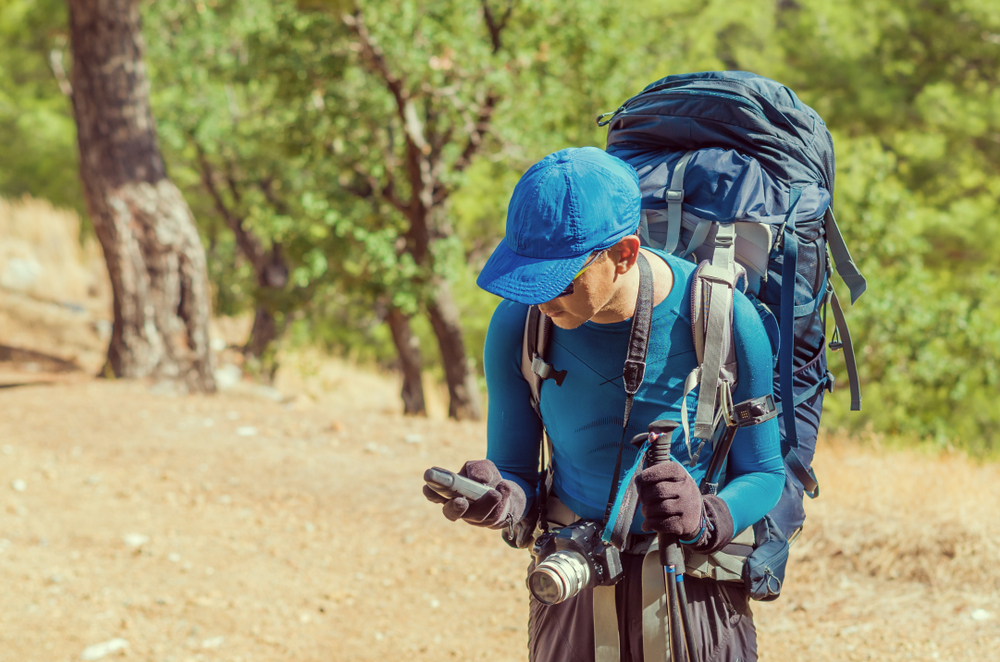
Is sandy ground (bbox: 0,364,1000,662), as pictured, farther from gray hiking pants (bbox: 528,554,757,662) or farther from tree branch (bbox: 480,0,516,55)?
tree branch (bbox: 480,0,516,55)

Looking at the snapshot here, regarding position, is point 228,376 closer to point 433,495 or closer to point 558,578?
point 433,495

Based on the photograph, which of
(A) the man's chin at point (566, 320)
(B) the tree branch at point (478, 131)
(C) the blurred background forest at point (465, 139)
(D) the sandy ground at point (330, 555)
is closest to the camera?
(A) the man's chin at point (566, 320)

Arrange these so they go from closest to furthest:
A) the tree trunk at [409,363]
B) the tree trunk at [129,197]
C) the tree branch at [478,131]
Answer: the tree trunk at [129,197], the tree branch at [478,131], the tree trunk at [409,363]

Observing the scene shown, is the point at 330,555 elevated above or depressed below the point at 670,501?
below

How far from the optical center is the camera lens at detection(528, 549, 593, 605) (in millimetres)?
1550

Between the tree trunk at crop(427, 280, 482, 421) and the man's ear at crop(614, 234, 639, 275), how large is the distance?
819 cm

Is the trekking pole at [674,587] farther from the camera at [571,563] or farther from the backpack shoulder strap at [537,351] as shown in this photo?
the backpack shoulder strap at [537,351]

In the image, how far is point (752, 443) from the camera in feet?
5.50

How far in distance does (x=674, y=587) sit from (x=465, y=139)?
868cm

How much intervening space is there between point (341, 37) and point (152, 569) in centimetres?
575

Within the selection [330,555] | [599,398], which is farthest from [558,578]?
[330,555]

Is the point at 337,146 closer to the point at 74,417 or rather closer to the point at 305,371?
the point at 305,371

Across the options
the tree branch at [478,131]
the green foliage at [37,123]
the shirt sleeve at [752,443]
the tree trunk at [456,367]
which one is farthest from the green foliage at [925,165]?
the green foliage at [37,123]

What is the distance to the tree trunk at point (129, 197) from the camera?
736cm
